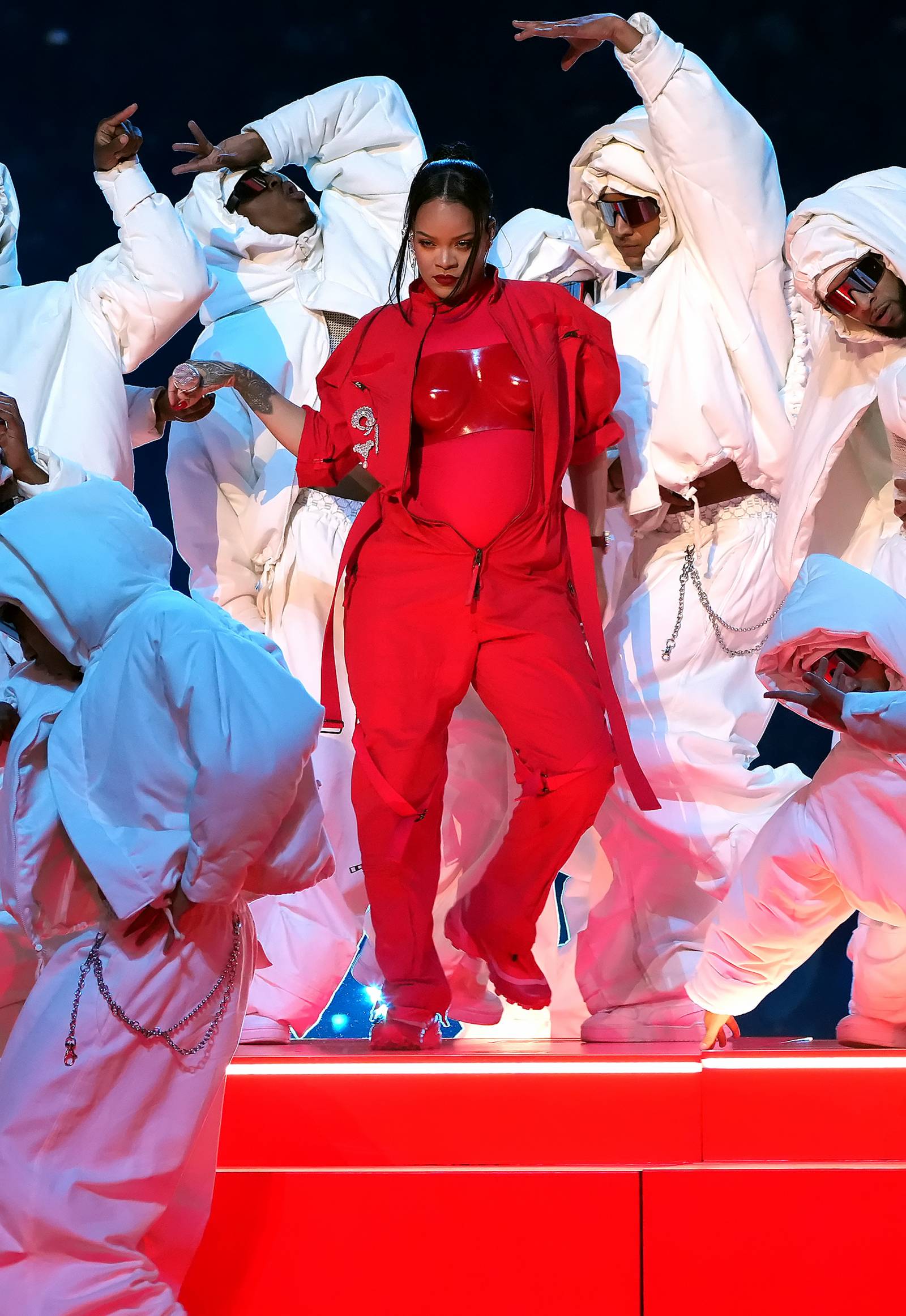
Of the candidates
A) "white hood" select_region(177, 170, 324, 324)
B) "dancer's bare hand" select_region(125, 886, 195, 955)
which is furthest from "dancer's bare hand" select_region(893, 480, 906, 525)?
"dancer's bare hand" select_region(125, 886, 195, 955)

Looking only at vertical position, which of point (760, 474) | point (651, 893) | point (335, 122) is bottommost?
point (651, 893)

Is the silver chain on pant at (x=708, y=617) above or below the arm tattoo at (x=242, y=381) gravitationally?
below

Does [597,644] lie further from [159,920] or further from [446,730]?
[159,920]

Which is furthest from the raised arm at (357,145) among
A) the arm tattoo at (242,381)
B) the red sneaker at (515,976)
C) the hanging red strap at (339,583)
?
the red sneaker at (515,976)

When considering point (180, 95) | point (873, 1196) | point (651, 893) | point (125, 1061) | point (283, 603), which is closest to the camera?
point (125, 1061)

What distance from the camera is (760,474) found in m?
3.62

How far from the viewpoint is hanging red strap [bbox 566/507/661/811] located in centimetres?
311

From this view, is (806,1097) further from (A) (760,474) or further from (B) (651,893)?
(A) (760,474)

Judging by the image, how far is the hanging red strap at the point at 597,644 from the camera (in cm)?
311

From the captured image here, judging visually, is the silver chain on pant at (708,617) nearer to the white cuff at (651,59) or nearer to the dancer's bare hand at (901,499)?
the dancer's bare hand at (901,499)

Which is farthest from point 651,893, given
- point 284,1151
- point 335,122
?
point 335,122

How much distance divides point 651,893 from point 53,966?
1714 mm

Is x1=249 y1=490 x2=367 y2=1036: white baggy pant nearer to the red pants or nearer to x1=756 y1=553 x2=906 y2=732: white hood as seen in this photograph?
the red pants

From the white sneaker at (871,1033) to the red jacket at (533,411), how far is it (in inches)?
21.7
